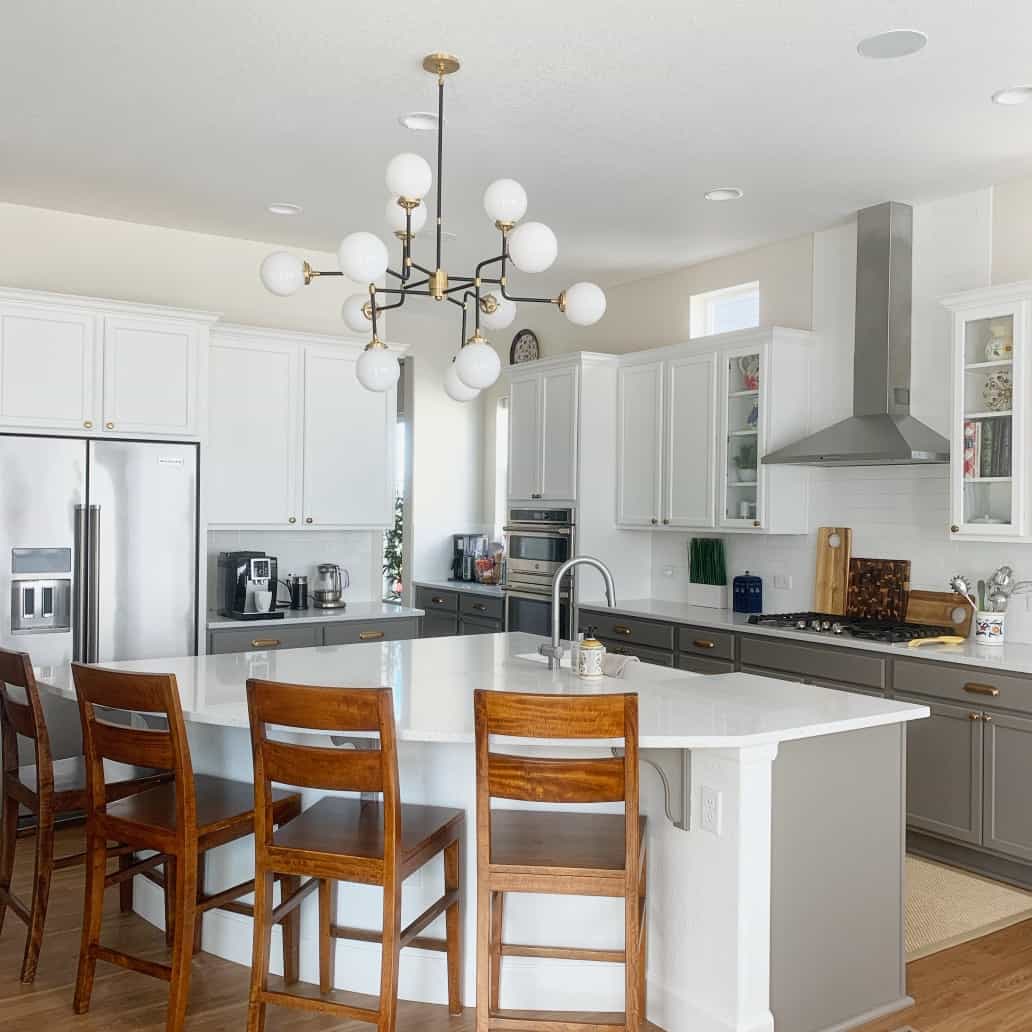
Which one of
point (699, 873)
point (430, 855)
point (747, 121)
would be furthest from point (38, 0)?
point (699, 873)

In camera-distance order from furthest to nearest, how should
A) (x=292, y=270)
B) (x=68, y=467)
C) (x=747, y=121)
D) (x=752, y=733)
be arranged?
(x=68, y=467), (x=747, y=121), (x=292, y=270), (x=752, y=733)

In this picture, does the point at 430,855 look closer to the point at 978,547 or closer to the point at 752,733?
the point at 752,733

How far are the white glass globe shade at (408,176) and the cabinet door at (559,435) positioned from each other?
349 cm

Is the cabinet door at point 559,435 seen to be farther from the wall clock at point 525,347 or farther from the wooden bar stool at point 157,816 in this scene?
the wooden bar stool at point 157,816

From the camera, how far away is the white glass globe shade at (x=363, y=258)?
2.88 meters

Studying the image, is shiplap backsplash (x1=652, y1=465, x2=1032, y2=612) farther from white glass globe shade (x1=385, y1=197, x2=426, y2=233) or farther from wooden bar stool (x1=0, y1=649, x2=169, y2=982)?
wooden bar stool (x1=0, y1=649, x2=169, y2=982)

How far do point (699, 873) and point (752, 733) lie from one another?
44 centimetres

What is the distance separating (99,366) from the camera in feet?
15.5

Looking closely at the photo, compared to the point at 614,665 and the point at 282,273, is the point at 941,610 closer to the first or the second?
the point at 614,665

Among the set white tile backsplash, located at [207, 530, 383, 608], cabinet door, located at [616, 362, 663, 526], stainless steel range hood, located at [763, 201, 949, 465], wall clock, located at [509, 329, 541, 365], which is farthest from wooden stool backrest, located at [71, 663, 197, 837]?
wall clock, located at [509, 329, 541, 365]

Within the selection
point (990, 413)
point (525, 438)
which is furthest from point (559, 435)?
point (990, 413)

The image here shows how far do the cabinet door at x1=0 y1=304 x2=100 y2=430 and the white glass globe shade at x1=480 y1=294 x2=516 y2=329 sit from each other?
2212 mm

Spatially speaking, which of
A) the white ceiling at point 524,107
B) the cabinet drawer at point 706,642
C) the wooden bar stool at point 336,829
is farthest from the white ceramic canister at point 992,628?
the wooden bar stool at point 336,829

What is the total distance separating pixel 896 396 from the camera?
4918 mm
